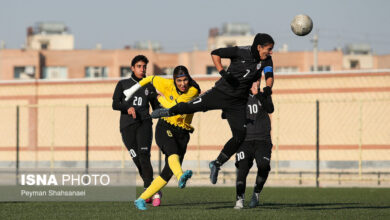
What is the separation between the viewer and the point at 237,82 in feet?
35.9

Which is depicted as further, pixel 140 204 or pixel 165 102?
pixel 165 102

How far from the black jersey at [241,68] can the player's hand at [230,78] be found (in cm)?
5

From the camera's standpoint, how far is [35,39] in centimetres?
9356

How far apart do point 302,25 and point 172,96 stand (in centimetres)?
233

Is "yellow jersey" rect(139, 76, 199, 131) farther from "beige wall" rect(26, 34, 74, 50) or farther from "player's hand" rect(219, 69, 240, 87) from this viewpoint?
"beige wall" rect(26, 34, 74, 50)

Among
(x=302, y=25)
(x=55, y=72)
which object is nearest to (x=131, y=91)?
(x=302, y=25)

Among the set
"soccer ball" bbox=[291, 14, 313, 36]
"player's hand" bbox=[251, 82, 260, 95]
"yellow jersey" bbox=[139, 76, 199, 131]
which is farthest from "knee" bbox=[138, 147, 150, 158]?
"soccer ball" bbox=[291, 14, 313, 36]

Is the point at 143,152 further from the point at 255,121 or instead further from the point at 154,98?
the point at 255,121

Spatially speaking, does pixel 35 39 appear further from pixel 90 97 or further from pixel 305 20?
pixel 305 20

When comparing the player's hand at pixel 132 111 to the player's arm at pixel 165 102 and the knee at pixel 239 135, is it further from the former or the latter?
the knee at pixel 239 135

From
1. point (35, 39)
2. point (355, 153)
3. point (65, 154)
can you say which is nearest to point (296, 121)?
point (355, 153)

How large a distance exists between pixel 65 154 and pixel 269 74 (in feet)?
110

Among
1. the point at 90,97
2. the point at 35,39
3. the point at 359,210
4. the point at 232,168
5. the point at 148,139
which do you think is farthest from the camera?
the point at 35,39

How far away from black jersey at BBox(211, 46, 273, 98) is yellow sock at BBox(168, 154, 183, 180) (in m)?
1.21
